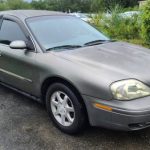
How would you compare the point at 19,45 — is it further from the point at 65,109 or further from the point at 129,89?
the point at 129,89

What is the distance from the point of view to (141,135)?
13.2ft

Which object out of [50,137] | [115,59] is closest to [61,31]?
[115,59]

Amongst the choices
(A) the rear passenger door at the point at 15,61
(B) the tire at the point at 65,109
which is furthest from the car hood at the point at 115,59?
(A) the rear passenger door at the point at 15,61

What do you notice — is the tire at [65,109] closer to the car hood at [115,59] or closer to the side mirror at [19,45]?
the car hood at [115,59]

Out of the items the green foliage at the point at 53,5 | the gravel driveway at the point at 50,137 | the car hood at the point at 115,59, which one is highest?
the car hood at the point at 115,59

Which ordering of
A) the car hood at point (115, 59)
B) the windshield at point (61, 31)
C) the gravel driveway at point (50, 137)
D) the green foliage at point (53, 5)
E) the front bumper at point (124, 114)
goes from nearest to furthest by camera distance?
the front bumper at point (124, 114) → the car hood at point (115, 59) → the gravel driveway at point (50, 137) → the windshield at point (61, 31) → the green foliage at point (53, 5)

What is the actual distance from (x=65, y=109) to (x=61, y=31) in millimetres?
1321

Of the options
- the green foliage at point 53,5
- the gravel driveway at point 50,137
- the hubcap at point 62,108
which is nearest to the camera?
the gravel driveway at point 50,137

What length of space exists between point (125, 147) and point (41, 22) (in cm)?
227

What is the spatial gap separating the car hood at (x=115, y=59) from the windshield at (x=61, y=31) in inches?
12.3

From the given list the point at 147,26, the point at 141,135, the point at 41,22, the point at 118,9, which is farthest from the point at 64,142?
the point at 118,9

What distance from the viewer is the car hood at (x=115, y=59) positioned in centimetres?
369

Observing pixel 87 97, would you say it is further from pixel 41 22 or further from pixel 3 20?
pixel 3 20

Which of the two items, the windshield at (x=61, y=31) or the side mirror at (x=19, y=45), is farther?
the windshield at (x=61, y=31)
